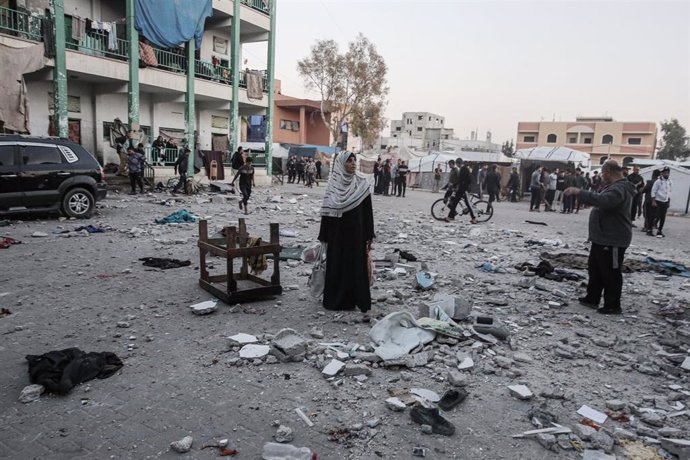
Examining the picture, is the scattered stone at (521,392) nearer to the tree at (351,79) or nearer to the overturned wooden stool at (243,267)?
the overturned wooden stool at (243,267)

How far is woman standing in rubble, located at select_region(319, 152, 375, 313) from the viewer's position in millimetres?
4984

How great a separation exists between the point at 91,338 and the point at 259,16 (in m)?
21.9

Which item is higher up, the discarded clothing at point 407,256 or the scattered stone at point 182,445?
the discarded clothing at point 407,256

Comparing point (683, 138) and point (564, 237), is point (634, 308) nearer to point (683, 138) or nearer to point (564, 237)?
point (564, 237)

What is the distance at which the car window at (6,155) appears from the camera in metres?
9.30

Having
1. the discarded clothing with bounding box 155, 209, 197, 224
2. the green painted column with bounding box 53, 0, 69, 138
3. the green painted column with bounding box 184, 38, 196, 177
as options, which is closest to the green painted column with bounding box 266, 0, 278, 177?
the green painted column with bounding box 184, 38, 196, 177

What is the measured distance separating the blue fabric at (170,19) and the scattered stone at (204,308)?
16160 millimetres

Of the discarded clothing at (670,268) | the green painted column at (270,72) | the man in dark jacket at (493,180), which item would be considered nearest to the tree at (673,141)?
the man in dark jacket at (493,180)

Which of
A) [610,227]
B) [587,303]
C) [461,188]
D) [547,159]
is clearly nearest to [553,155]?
[547,159]

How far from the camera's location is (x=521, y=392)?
3.41 meters

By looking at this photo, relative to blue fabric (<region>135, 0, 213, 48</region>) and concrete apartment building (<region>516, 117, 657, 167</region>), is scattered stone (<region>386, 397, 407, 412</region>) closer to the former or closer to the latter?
blue fabric (<region>135, 0, 213, 48</region>)

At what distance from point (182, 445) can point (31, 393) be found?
50.1 inches

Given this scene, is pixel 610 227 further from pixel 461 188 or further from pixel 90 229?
pixel 90 229

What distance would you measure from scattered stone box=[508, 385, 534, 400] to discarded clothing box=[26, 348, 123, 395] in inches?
116
